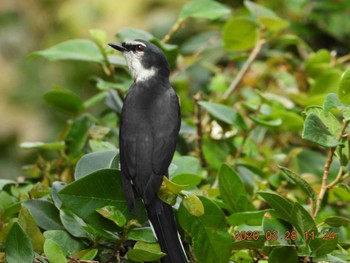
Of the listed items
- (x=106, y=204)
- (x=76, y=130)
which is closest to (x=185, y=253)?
(x=106, y=204)

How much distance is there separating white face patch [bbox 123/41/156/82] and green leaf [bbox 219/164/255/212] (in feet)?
1.09

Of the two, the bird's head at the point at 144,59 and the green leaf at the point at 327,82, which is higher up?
the bird's head at the point at 144,59

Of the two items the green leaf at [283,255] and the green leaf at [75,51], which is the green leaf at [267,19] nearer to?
the green leaf at [75,51]

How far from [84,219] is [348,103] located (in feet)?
2.04

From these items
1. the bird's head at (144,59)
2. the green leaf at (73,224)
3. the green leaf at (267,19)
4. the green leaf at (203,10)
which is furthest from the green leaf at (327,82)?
the green leaf at (73,224)

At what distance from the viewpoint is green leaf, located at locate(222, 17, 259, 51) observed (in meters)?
2.59

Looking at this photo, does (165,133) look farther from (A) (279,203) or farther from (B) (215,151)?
(B) (215,151)

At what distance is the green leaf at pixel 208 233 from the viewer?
1.73 meters

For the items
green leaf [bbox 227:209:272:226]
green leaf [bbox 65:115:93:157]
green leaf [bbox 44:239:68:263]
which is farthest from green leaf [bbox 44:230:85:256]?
green leaf [bbox 65:115:93:157]

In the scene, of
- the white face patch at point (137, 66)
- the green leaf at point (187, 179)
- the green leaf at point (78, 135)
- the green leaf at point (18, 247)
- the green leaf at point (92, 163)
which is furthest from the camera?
the green leaf at point (78, 135)

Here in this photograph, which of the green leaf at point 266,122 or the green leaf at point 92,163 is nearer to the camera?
the green leaf at point 92,163

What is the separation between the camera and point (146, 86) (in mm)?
2014

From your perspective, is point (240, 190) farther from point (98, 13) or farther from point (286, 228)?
Result: point (98, 13)

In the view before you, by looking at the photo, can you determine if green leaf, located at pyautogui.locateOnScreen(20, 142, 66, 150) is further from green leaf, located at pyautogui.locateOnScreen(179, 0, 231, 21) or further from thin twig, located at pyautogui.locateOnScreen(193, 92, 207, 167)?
green leaf, located at pyautogui.locateOnScreen(179, 0, 231, 21)
